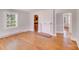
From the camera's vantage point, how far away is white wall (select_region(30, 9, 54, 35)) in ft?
5.68

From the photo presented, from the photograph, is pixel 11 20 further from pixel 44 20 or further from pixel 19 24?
pixel 44 20

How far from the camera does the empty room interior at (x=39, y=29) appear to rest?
1.73m

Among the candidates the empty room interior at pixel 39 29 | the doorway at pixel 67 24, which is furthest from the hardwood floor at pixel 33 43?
the doorway at pixel 67 24

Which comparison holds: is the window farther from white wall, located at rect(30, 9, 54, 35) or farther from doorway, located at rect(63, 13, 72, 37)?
doorway, located at rect(63, 13, 72, 37)

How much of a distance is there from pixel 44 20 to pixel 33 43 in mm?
411

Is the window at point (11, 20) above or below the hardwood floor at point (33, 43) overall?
above

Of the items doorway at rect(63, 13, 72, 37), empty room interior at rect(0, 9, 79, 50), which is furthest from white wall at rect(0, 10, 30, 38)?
doorway at rect(63, 13, 72, 37)

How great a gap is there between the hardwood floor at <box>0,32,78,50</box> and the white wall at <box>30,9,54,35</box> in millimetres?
130

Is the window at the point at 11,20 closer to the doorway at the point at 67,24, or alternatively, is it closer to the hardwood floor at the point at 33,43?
the hardwood floor at the point at 33,43

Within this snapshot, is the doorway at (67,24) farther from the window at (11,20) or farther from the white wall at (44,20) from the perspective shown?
the window at (11,20)

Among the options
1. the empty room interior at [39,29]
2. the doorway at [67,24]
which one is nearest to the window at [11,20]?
the empty room interior at [39,29]
